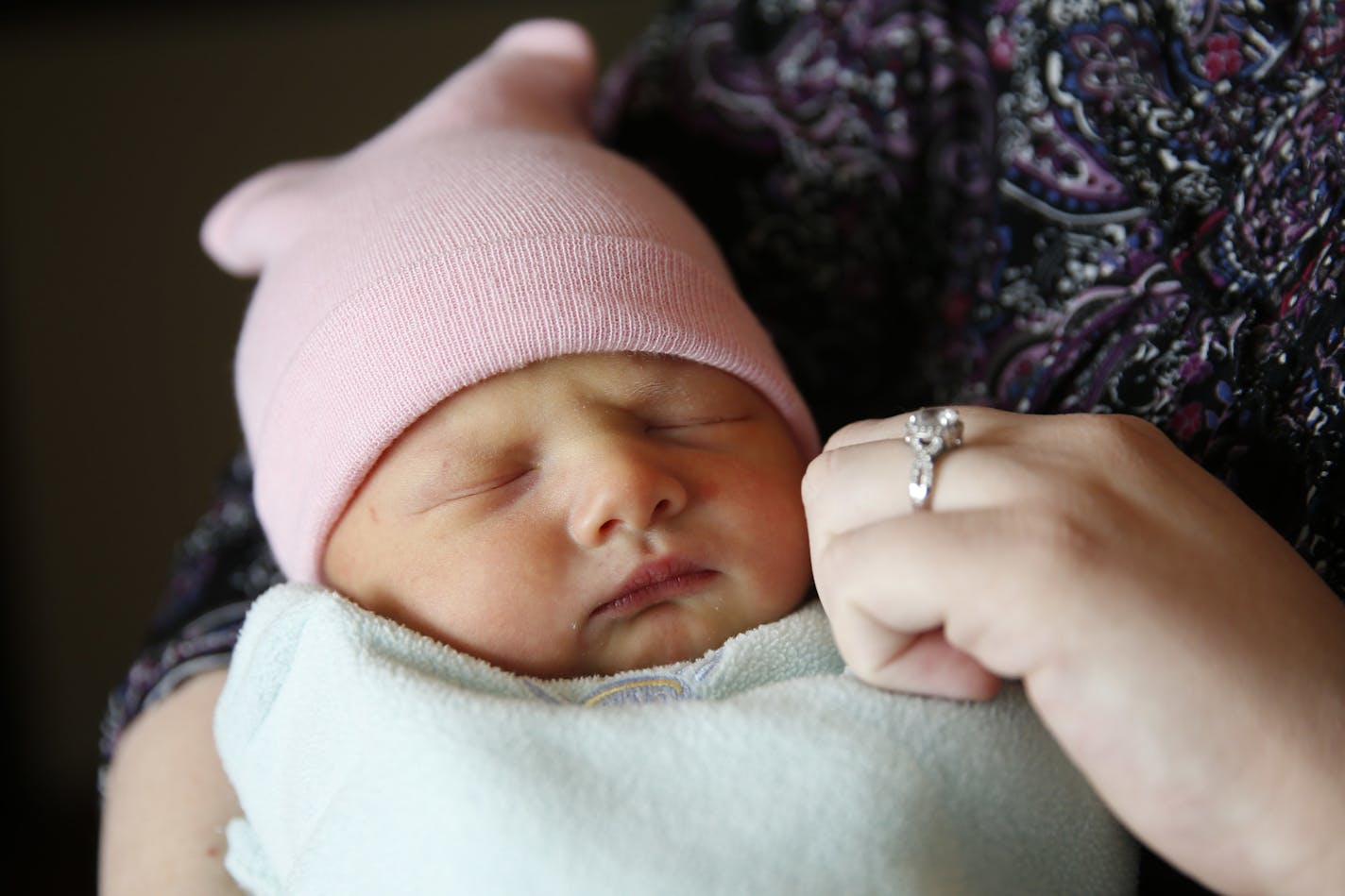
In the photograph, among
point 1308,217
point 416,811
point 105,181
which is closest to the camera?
point 416,811

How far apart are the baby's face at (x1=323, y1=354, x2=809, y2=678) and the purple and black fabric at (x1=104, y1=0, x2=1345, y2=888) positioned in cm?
30

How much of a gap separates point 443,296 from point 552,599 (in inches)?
10.0

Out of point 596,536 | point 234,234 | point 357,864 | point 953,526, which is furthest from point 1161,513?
point 234,234

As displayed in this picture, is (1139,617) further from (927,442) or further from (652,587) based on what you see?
(652,587)

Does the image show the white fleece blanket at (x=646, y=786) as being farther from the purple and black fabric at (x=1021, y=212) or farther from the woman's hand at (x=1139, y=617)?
the purple and black fabric at (x=1021, y=212)

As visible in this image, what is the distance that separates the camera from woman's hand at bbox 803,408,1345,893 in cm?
59

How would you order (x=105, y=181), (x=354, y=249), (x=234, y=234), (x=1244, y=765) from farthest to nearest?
1. (x=105, y=181)
2. (x=234, y=234)
3. (x=354, y=249)
4. (x=1244, y=765)

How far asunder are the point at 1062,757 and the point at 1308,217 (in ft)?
1.36

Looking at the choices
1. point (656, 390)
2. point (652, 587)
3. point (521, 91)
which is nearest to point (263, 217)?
point (521, 91)

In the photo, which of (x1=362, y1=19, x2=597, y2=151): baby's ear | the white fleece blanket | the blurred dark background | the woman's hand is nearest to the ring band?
the woman's hand

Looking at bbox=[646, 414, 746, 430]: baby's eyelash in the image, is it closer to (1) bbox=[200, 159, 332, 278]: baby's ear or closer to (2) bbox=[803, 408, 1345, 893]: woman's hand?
(2) bbox=[803, 408, 1345, 893]: woman's hand

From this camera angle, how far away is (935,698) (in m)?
0.76

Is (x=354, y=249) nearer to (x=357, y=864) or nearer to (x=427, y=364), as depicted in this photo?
(x=427, y=364)

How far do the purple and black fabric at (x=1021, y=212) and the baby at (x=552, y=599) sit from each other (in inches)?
7.8
